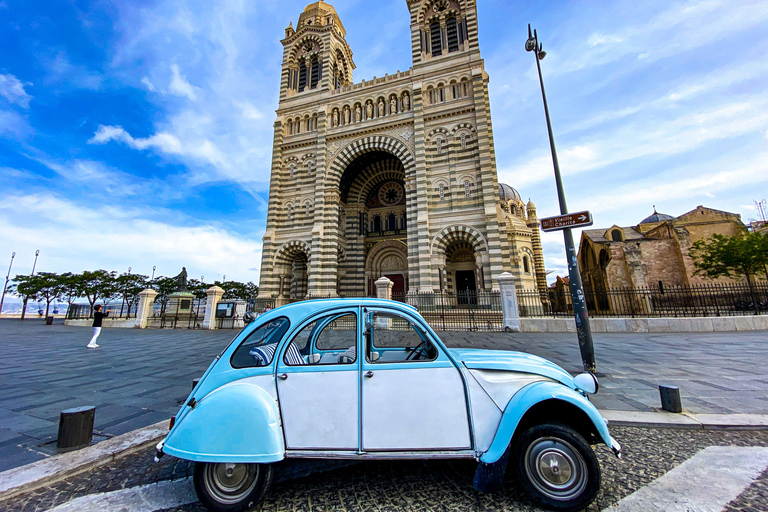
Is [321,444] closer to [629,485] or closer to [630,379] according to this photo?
[629,485]

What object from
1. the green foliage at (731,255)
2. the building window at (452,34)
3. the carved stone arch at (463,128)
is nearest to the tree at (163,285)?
the carved stone arch at (463,128)

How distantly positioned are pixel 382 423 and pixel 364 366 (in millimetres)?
383

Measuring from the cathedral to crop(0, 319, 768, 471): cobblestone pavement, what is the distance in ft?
26.5

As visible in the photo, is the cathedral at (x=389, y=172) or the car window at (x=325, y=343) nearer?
the car window at (x=325, y=343)

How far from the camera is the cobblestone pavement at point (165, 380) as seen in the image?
3158mm

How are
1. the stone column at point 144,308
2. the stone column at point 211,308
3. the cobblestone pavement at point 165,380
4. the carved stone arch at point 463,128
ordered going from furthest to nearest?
1. the carved stone arch at point 463,128
2. the stone column at point 144,308
3. the stone column at point 211,308
4. the cobblestone pavement at point 165,380

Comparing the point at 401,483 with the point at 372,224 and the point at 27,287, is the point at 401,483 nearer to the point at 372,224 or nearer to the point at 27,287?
the point at 372,224

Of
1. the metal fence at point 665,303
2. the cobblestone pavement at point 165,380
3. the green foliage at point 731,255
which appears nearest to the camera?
the cobblestone pavement at point 165,380

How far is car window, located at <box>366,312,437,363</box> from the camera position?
2172 millimetres

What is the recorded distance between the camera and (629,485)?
2.01 m

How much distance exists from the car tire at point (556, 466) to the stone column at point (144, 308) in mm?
20825

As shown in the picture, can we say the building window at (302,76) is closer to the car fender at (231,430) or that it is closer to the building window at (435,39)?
the building window at (435,39)

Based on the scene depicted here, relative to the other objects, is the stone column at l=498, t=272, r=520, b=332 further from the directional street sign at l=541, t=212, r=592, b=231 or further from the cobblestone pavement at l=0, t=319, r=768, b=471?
the directional street sign at l=541, t=212, r=592, b=231

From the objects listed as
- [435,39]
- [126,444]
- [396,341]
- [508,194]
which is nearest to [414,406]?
[396,341]
